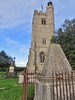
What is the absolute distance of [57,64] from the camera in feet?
10.2

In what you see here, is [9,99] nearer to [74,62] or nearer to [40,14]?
[74,62]

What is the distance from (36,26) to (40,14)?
16.5ft

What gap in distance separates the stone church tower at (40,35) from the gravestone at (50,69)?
15.5 meters

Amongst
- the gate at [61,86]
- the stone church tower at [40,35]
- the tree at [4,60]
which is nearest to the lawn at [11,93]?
the gate at [61,86]

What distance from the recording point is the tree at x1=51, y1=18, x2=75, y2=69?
445 inches

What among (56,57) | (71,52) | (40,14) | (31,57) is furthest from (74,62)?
(40,14)

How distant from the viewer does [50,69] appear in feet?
9.64

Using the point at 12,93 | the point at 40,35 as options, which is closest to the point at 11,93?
the point at 12,93

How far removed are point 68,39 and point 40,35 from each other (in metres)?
11.2

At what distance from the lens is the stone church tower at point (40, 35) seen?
64.8ft

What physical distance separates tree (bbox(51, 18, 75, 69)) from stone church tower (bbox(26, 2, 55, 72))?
7.76m

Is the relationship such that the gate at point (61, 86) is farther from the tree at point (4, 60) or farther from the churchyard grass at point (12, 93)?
the tree at point (4, 60)

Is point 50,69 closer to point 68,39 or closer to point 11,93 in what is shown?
point 11,93

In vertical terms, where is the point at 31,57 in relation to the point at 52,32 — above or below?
below
